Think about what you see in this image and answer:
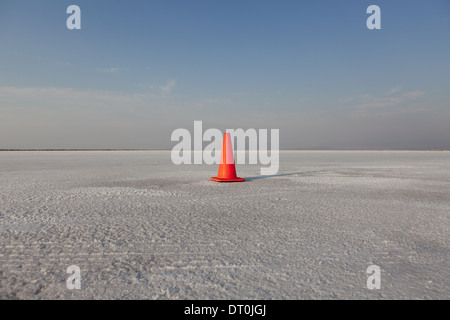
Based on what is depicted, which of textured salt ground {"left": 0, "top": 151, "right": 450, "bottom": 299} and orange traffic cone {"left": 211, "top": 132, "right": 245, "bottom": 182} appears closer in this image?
textured salt ground {"left": 0, "top": 151, "right": 450, "bottom": 299}

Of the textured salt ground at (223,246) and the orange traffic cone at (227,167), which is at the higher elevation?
the orange traffic cone at (227,167)

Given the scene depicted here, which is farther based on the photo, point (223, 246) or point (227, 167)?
point (227, 167)

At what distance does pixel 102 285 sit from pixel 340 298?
1.17m

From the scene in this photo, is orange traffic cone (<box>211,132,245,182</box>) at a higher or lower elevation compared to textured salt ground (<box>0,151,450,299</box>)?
higher

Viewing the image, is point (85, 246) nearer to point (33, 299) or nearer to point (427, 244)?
point (33, 299)

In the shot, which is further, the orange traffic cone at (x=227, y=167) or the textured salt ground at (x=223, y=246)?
the orange traffic cone at (x=227, y=167)

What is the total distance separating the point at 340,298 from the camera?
55.4 inches

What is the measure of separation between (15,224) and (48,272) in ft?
4.33

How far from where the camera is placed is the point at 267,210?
3256mm

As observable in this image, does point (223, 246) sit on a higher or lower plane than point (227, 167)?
lower

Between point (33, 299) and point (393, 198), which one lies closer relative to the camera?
point (33, 299)
